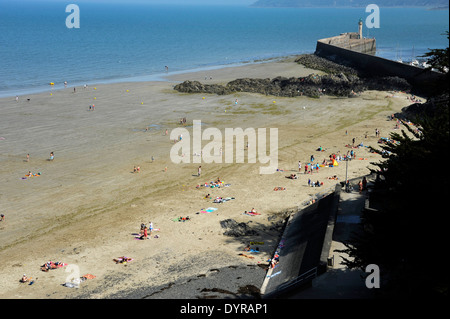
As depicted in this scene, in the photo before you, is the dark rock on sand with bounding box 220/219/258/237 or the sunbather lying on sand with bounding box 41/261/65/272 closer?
the sunbather lying on sand with bounding box 41/261/65/272

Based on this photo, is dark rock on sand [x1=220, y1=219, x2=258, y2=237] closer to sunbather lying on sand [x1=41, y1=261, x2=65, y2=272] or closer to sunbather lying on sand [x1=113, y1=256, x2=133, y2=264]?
sunbather lying on sand [x1=113, y1=256, x2=133, y2=264]

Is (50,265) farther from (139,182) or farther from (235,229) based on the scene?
(139,182)

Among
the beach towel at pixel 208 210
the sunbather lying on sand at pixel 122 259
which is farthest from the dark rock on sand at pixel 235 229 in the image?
the sunbather lying on sand at pixel 122 259

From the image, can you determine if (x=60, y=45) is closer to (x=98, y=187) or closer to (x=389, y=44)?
(x=389, y=44)

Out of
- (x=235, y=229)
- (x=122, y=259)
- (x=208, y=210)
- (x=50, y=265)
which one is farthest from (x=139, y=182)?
(x=50, y=265)

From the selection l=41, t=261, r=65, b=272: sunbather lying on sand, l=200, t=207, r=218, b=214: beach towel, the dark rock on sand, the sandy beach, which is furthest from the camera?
l=200, t=207, r=218, b=214: beach towel

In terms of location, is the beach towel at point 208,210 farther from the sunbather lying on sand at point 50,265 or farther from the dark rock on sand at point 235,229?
the sunbather lying on sand at point 50,265

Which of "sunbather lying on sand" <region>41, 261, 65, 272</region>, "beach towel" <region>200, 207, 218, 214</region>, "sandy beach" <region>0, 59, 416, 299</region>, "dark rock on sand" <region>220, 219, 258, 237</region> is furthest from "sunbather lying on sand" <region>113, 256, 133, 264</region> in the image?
"beach towel" <region>200, 207, 218, 214</region>

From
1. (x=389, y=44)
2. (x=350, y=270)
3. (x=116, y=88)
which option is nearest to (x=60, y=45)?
(x=116, y=88)
